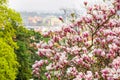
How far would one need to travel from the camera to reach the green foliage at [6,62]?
28.8 meters

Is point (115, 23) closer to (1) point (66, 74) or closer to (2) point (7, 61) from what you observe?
(1) point (66, 74)

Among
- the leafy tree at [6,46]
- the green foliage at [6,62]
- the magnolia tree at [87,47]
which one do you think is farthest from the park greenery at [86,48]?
the leafy tree at [6,46]

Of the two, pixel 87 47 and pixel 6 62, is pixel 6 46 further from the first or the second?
pixel 87 47

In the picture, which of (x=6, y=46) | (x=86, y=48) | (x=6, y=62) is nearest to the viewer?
(x=86, y=48)

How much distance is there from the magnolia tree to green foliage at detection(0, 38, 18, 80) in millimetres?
18703

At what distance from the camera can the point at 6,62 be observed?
29.2 metres

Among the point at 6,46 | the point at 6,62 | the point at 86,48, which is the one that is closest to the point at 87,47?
the point at 86,48

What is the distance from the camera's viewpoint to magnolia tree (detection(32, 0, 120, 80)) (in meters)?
9.16

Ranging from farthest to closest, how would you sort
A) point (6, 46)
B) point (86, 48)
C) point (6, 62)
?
1. point (6, 46)
2. point (6, 62)
3. point (86, 48)

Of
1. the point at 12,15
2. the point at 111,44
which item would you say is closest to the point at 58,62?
the point at 111,44

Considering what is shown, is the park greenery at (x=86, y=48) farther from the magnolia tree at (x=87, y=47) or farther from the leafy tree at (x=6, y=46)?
the leafy tree at (x=6, y=46)

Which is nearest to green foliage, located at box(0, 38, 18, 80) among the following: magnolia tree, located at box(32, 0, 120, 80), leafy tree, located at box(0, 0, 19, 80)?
leafy tree, located at box(0, 0, 19, 80)

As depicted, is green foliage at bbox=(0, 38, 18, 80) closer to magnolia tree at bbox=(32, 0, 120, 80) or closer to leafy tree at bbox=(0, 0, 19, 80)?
leafy tree at bbox=(0, 0, 19, 80)

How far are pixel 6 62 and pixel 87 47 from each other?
19.6 metres
